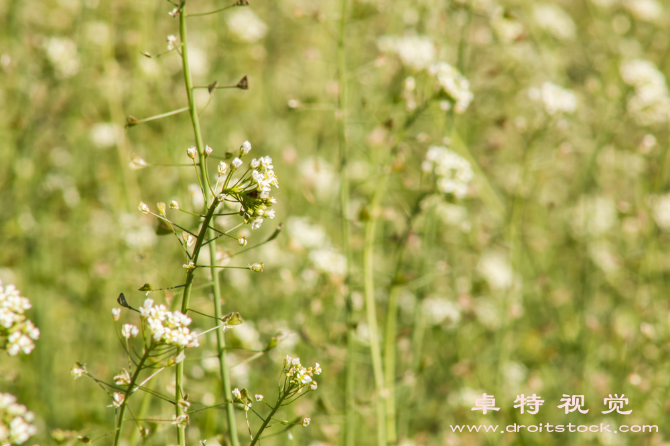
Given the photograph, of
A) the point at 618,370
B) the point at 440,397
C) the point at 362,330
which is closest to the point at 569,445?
the point at 618,370

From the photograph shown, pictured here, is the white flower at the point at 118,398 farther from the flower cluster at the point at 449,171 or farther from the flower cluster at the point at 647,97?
the flower cluster at the point at 647,97

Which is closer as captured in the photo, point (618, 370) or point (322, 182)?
point (618, 370)

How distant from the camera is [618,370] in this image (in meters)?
3.06

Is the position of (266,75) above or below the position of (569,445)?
above

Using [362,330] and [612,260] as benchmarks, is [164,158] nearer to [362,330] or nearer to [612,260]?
[362,330]

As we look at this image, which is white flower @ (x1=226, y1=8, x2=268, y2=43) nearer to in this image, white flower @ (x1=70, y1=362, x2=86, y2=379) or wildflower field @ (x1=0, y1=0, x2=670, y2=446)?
wildflower field @ (x1=0, y1=0, x2=670, y2=446)

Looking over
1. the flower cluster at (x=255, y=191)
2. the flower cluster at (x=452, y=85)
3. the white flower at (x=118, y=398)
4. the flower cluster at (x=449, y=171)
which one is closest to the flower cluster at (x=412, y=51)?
the flower cluster at (x=452, y=85)

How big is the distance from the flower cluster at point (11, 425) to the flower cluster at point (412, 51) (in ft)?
5.76

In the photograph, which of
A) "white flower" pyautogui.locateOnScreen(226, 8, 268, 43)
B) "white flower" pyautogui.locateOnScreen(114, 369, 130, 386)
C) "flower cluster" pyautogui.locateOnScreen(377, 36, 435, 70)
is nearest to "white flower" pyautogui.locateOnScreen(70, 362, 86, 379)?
"white flower" pyautogui.locateOnScreen(114, 369, 130, 386)

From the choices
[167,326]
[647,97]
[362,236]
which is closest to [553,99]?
[647,97]

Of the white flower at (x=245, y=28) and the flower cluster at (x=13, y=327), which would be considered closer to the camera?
the flower cluster at (x=13, y=327)

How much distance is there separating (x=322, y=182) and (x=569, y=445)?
2.25m

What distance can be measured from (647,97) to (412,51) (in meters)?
1.45

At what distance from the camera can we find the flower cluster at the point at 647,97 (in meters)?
2.91
